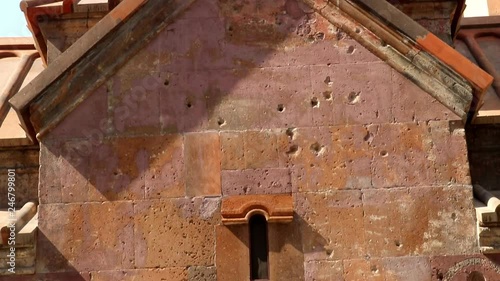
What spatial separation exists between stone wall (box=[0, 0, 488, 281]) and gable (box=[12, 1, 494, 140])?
0.02m

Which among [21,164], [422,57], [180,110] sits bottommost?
[21,164]

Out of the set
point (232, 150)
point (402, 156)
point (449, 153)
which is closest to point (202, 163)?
point (232, 150)

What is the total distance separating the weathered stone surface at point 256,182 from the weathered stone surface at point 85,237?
38.1 inches

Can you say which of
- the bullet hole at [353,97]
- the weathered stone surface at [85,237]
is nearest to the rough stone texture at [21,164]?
the weathered stone surface at [85,237]

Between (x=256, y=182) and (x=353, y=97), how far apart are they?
4.23ft

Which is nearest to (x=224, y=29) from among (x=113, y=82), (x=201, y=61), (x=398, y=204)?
(x=201, y=61)

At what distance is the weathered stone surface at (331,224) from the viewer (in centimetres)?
925

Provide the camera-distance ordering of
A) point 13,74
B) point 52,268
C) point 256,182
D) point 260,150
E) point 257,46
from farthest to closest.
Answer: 1. point 13,74
2. point 257,46
3. point 260,150
4. point 256,182
5. point 52,268

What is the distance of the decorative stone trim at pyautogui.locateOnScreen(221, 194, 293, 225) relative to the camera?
929 cm

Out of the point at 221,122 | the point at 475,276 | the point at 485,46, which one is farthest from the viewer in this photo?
the point at 485,46

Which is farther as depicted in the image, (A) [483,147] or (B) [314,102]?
(A) [483,147]

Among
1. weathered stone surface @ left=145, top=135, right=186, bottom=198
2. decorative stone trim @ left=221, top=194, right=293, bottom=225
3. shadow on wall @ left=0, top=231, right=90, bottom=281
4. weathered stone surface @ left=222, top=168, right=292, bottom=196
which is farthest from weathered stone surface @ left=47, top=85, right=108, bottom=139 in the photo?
decorative stone trim @ left=221, top=194, right=293, bottom=225

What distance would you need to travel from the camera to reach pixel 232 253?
9.23 m

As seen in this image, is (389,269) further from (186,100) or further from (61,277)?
(61,277)
